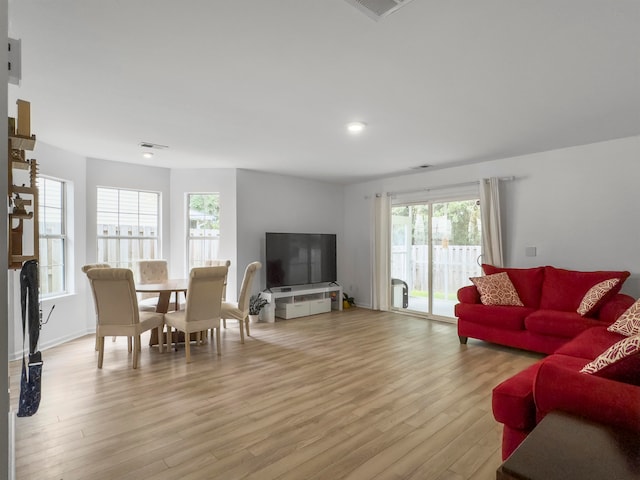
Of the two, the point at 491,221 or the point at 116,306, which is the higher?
the point at 491,221

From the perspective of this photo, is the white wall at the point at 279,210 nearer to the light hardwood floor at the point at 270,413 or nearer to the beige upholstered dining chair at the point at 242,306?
the beige upholstered dining chair at the point at 242,306

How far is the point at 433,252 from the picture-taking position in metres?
5.94

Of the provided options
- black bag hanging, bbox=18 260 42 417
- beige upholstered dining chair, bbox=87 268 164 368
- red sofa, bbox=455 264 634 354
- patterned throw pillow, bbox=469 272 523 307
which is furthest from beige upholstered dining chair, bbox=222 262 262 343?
patterned throw pillow, bbox=469 272 523 307

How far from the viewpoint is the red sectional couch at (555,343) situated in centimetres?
149

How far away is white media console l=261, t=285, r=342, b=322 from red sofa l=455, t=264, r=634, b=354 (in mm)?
2658

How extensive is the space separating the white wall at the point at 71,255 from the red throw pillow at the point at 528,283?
5973mm

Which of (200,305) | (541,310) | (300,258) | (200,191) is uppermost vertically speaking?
(200,191)

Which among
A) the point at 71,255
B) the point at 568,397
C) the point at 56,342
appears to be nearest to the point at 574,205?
the point at 568,397

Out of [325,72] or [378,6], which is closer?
[378,6]

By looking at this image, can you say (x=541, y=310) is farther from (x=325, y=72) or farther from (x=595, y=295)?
(x=325, y=72)

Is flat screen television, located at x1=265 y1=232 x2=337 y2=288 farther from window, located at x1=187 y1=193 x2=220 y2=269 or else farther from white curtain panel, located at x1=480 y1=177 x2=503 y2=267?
white curtain panel, located at x1=480 y1=177 x2=503 y2=267

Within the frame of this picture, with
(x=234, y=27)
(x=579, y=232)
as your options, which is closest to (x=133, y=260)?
(x=234, y=27)

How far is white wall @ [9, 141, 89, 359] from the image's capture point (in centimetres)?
435

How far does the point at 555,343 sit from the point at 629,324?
810 millimetres
